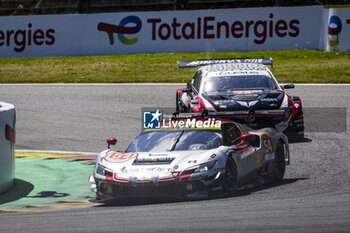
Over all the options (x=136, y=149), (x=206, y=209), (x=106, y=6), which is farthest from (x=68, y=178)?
(x=106, y=6)

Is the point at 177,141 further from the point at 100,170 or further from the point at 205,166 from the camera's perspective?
the point at 100,170

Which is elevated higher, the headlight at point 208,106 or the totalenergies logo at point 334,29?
the totalenergies logo at point 334,29

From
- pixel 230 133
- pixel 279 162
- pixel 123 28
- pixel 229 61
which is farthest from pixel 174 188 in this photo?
pixel 123 28

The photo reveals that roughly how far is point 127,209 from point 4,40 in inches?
762

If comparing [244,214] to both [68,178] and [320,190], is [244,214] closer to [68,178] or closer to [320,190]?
[320,190]

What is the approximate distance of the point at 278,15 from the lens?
24.9 m

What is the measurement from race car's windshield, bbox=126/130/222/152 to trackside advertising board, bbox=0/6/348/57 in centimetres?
1480

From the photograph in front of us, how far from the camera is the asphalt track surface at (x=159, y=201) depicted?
314 inches

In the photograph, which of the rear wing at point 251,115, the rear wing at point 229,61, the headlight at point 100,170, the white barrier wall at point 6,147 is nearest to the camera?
the headlight at point 100,170

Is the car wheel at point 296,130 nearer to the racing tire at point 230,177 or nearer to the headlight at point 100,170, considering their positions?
the racing tire at point 230,177

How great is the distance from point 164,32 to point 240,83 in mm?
10876

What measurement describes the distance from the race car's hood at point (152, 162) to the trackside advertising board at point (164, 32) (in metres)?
15.6

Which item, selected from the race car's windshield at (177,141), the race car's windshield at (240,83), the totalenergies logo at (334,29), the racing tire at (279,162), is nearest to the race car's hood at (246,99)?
the race car's windshield at (240,83)


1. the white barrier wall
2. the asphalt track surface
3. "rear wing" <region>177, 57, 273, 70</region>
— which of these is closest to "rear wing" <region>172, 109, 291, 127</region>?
the asphalt track surface
